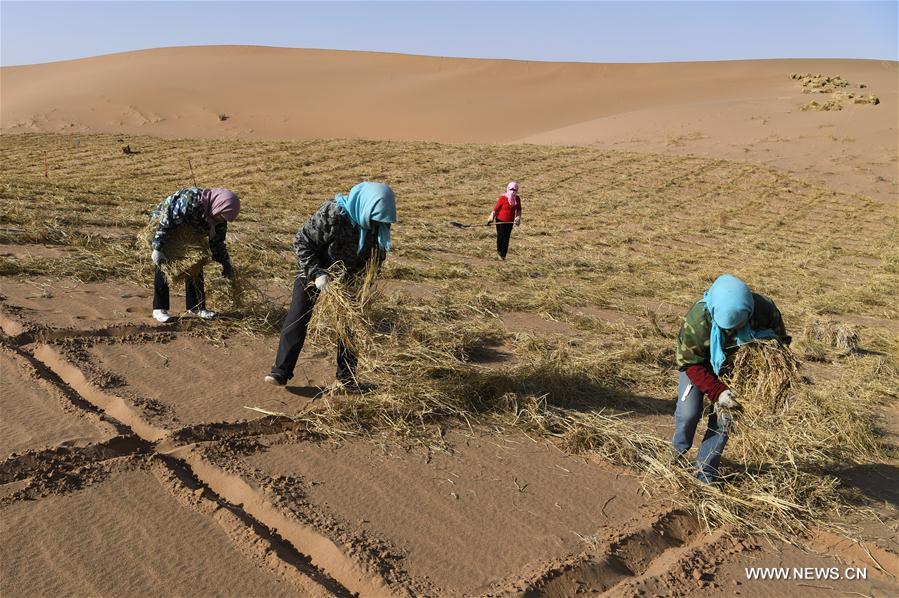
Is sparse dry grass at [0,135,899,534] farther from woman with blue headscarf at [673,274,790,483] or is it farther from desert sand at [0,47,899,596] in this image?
woman with blue headscarf at [673,274,790,483]

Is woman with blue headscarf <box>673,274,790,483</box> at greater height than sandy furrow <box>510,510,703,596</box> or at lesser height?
greater

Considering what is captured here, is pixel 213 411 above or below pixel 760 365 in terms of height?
below

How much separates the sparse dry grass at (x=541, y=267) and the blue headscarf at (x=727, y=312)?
0.48 meters

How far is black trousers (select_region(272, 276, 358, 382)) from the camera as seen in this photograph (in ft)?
16.4

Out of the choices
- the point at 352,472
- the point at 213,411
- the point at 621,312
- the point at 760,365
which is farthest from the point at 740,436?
the point at 621,312

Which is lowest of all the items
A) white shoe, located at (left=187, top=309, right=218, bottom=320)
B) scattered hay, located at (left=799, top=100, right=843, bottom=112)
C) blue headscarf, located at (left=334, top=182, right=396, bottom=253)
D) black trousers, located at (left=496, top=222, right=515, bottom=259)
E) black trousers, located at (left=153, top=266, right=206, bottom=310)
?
black trousers, located at (left=496, top=222, right=515, bottom=259)

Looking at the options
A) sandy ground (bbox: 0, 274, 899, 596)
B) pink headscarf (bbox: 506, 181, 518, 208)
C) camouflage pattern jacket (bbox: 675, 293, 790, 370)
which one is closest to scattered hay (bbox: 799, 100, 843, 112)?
pink headscarf (bbox: 506, 181, 518, 208)

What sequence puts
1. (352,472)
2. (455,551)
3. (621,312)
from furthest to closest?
1. (621,312)
2. (352,472)
3. (455,551)

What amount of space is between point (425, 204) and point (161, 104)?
Answer: 30.4 m

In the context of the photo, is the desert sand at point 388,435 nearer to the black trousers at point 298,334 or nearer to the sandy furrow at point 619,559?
the sandy furrow at point 619,559

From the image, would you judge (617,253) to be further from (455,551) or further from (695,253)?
(455,551)

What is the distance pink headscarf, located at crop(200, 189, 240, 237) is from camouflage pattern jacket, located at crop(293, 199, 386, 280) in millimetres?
1263

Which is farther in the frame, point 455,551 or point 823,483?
point 823,483

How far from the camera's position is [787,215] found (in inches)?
699
